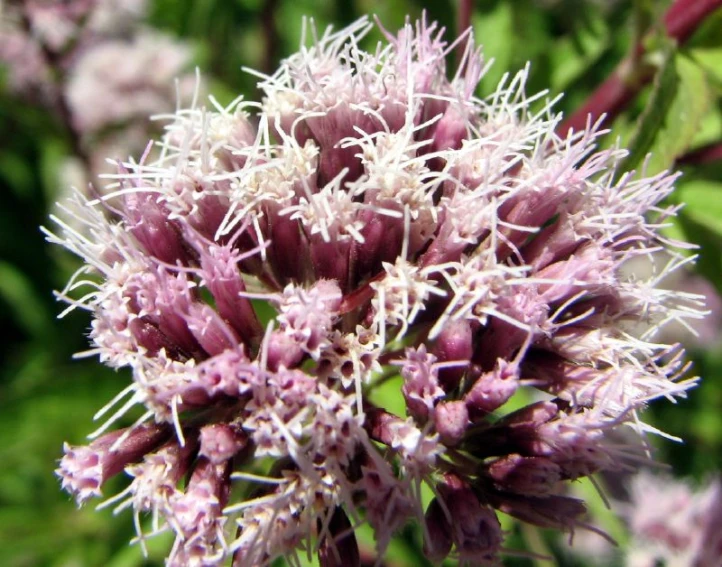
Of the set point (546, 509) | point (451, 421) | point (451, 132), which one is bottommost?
point (546, 509)

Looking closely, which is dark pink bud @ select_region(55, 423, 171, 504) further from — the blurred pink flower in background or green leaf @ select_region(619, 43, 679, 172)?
the blurred pink flower in background

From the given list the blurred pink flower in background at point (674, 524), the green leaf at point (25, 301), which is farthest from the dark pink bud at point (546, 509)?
the green leaf at point (25, 301)

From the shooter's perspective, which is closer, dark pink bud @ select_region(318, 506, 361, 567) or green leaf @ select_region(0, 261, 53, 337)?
dark pink bud @ select_region(318, 506, 361, 567)

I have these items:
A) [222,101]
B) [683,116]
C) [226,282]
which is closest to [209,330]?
[226,282]

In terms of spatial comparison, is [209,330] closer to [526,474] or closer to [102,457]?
[102,457]

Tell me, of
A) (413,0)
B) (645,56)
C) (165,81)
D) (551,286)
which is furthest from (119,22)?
(551,286)

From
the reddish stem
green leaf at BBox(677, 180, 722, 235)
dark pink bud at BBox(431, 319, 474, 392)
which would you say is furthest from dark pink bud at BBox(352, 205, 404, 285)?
green leaf at BBox(677, 180, 722, 235)

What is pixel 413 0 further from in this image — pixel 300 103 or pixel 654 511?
pixel 654 511
